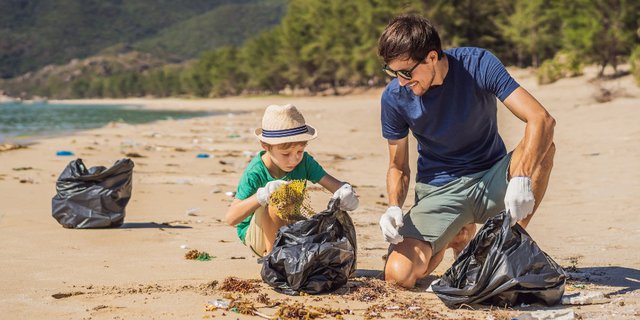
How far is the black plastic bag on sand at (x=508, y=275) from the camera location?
11.6ft

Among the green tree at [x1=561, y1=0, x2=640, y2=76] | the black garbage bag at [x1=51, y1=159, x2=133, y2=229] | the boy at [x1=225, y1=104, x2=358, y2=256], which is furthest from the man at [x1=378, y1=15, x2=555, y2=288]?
the green tree at [x1=561, y1=0, x2=640, y2=76]

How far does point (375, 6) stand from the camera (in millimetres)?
54000

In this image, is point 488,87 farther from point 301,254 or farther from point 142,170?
point 142,170

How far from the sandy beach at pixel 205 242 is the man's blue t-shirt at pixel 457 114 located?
766 mm

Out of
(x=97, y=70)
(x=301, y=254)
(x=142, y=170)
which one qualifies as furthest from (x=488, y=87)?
(x=97, y=70)

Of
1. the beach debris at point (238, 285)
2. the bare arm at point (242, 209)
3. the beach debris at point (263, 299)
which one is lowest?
the beach debris at point (238, 285)

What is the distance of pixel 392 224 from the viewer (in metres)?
4.05

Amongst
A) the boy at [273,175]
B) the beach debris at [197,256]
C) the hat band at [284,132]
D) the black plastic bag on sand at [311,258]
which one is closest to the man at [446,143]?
the black plastic bag on sand at [311,258]

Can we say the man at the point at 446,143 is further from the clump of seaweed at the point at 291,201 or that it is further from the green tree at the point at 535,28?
the green tree at the point at 535,28

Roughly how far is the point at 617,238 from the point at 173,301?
334 cm

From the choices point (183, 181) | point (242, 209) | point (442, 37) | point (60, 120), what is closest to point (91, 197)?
point (242, 209)

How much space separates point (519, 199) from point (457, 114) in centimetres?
71

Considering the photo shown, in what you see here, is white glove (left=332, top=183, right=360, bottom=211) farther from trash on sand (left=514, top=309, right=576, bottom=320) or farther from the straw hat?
trash on sand (left=514, top=309, right=576, bottom=320)

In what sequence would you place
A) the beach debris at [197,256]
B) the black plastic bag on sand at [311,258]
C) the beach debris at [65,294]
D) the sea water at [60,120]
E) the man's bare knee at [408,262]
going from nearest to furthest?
the beach debris at [65,294]
the black plastic bag on sand at [311,258]
the man's bare knee at [408,262]
the beach debris at [197,256]
the sea water at [60,120]
